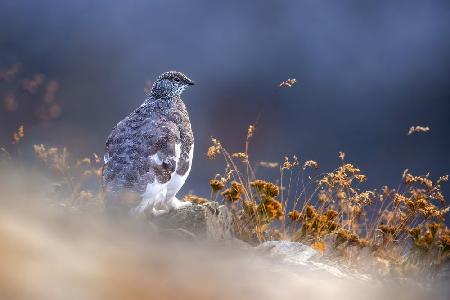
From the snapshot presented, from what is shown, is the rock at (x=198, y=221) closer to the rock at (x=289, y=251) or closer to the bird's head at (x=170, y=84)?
the rock at (x=289, y=251)

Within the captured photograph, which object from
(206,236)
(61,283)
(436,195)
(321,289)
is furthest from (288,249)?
(61,283)

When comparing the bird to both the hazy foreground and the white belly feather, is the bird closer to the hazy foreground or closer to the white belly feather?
the white belly feather

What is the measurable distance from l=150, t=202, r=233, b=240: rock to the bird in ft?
0.37

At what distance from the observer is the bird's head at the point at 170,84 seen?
5559mm

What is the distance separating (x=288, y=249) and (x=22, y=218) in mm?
3831

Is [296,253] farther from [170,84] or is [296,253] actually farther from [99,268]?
[99,268]

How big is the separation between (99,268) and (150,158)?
392 centimetres

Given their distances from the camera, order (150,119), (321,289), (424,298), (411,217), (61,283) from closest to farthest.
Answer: (61,283), (321,289), (424,298), (150,119), (411,217)

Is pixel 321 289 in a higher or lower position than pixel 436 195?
lower

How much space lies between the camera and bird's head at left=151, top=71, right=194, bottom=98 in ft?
18.2

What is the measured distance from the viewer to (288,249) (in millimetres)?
4582

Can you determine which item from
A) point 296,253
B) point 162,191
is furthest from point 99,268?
point 162,191

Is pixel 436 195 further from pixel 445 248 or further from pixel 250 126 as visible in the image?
pixel 250 126

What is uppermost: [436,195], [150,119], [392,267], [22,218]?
[150,119]
